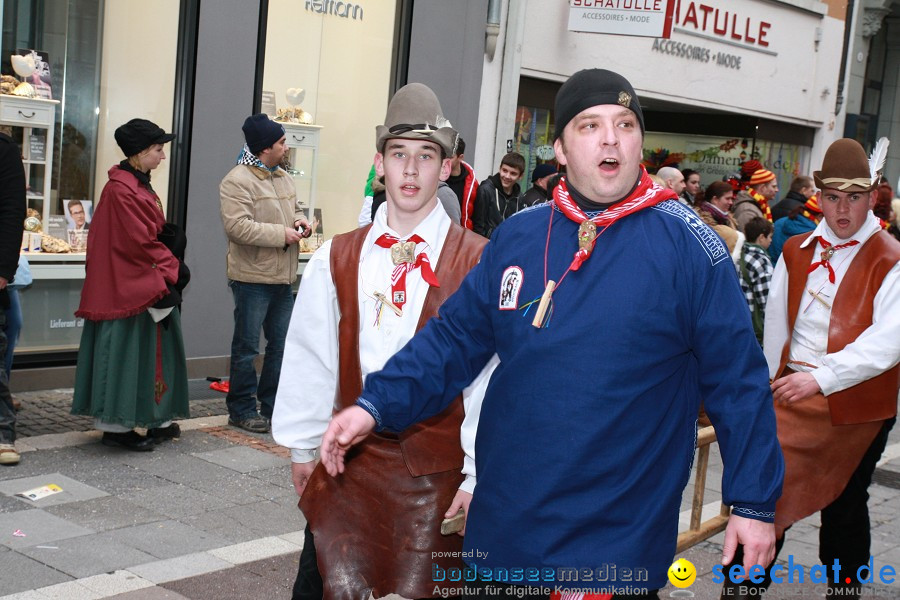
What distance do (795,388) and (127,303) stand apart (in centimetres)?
412

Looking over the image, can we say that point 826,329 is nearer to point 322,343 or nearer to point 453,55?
point 322,343

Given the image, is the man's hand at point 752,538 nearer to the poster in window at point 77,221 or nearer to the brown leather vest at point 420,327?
the brown leather vest at point 420,327

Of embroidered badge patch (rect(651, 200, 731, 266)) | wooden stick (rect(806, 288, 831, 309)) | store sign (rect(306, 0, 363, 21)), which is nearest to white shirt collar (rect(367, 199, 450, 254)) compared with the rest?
embroidered badge patch (rect(651, 200, 731, 266))

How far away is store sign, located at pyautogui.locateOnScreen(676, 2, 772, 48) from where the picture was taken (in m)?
15.6

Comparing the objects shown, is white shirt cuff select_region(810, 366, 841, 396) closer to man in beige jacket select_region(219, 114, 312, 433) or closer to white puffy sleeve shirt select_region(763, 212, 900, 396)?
white puffy sleeve shirt select_region(763, 212, 900, 396)

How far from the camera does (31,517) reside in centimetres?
579

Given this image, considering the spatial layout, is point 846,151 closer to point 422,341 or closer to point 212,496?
point 422,341

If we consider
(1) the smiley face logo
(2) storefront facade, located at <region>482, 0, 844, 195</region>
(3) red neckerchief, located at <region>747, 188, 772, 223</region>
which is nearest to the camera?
(1) the smiley face logo

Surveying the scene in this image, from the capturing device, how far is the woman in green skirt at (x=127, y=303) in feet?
23.1

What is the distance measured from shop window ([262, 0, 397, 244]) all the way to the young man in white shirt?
261 inches

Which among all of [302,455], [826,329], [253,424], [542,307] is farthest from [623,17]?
[542,307]

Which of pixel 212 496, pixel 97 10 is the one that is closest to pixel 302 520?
pixel 212 496

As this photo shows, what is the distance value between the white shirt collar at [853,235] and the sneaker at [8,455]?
4.60 meters

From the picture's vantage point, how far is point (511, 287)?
10.2 feet
